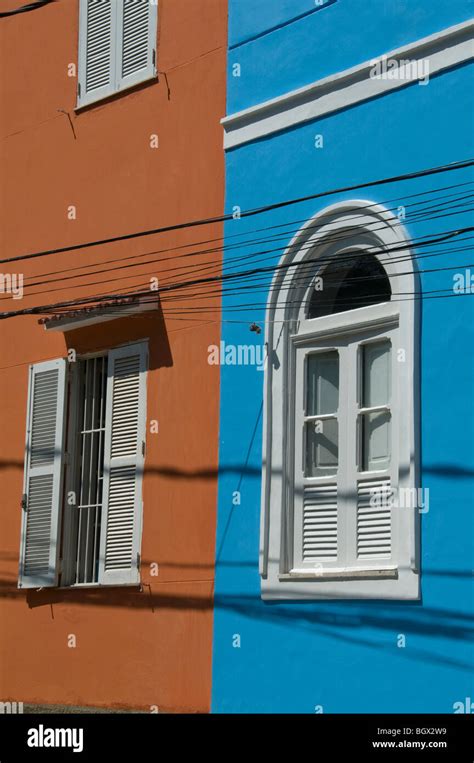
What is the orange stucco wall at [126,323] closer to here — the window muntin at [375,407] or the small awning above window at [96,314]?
the small awning above window at [96,314]

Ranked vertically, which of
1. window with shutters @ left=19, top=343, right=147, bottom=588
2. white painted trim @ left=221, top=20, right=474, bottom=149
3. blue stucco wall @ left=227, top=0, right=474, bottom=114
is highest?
blue stucco wall @ left=227, top=0, right=474, bottom=114

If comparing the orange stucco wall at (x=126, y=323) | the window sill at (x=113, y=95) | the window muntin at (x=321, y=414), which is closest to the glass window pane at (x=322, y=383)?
the window muntin at (x=321, y=414)

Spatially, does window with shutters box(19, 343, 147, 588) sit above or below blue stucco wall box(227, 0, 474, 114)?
below

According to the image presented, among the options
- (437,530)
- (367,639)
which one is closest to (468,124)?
(437,530)

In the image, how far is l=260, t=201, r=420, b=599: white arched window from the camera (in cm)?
846

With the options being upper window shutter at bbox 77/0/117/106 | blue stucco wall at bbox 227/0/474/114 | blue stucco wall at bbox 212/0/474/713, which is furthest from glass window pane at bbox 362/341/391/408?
upper window shutter at bbox 77/0/117/106

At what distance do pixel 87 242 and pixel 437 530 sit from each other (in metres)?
4.64

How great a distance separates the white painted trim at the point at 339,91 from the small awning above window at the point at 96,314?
142 cm

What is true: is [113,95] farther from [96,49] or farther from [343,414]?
[343,414]

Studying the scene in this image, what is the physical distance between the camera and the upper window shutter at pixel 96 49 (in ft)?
38.0

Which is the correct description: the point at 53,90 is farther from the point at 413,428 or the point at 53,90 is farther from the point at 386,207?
the point at 413,428

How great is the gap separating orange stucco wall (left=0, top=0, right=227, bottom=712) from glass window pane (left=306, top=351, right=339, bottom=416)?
896 millimetres

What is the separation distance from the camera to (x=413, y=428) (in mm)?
8312

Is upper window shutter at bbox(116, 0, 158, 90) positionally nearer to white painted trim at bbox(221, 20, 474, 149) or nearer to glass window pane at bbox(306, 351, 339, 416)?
white painted trim at bbox(221, 20, 474, 149)
